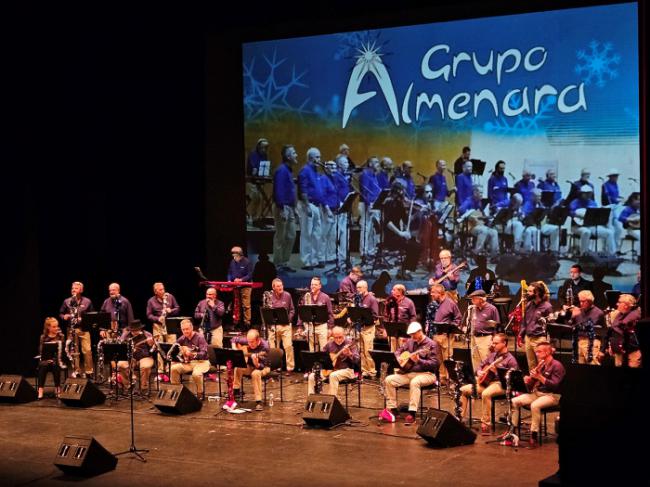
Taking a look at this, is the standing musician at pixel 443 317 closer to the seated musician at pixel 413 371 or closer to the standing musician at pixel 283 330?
the seated musician at pixel 413 371

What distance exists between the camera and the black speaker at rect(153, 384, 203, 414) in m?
16.5

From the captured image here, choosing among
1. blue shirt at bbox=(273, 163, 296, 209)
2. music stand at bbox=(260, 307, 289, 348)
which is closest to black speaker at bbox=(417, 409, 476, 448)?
music stand at bbox=(260, 307, 289, 348)

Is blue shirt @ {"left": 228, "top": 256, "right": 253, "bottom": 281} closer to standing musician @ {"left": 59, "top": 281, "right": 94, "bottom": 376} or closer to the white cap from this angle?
standing musician @ {"left": 59, "top": 281, "right": 94, "bottom": 376}

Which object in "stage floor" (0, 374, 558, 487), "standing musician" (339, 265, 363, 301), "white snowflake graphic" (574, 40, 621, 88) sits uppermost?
"white snowflake graphic" (574, 40, 621, 88)

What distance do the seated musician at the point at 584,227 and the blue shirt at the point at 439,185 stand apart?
280 centimetres

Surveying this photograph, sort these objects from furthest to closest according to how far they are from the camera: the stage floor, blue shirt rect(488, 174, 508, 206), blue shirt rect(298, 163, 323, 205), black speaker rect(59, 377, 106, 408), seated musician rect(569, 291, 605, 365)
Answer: blue shirt rect(298, 163, 323, 205), blue shirt rect(488, 174, 508, 206), black speaker rect(59, 377, 106, 408), seated musician rect(569, 291, 605, 365), the stage floor

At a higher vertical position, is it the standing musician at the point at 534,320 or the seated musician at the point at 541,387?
the standing musician at the point at 534,320

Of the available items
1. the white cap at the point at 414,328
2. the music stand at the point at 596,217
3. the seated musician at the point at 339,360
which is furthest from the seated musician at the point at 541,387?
the music stand at the point at 596,217

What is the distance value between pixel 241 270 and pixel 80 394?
5.40m

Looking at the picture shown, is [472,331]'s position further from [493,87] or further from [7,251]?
[7,251]

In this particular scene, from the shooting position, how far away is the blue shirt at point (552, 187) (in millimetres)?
20469

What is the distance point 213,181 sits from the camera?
24.2 metres

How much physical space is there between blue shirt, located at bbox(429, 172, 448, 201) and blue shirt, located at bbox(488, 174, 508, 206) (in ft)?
3.42

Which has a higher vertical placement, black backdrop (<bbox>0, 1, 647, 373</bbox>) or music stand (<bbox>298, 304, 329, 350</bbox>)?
black backdrop (<bbox>0, 1, 647, 373</bbox>)
